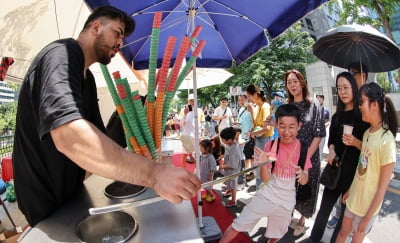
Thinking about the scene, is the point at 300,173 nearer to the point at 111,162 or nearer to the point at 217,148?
the point at 111,162

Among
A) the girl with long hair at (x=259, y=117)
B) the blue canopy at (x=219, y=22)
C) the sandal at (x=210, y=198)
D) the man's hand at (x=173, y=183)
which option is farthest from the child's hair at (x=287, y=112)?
the sandal at (x=210, y=198)

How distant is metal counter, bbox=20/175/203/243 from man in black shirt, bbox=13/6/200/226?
0.09 m

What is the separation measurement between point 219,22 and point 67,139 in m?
2.63

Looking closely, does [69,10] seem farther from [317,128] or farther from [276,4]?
[317,128]

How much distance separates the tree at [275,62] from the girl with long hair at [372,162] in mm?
14860

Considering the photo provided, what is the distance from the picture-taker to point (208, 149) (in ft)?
12.1

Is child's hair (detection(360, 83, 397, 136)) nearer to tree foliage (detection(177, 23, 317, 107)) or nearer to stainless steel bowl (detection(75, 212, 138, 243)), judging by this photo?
stainless steel bowl (detection(75, 212, 138, 243))

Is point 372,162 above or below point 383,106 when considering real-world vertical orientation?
below

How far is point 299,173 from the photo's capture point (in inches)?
81.7

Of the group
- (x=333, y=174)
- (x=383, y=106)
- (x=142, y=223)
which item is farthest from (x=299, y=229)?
(x=142, y=223)

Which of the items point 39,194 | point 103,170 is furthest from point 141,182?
point 39,194

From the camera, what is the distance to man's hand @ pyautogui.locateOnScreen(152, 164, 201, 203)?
808 mm

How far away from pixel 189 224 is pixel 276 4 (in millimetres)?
2041

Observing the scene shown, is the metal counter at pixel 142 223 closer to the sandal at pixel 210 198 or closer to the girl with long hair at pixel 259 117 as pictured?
the sandal at pixel 210 198
